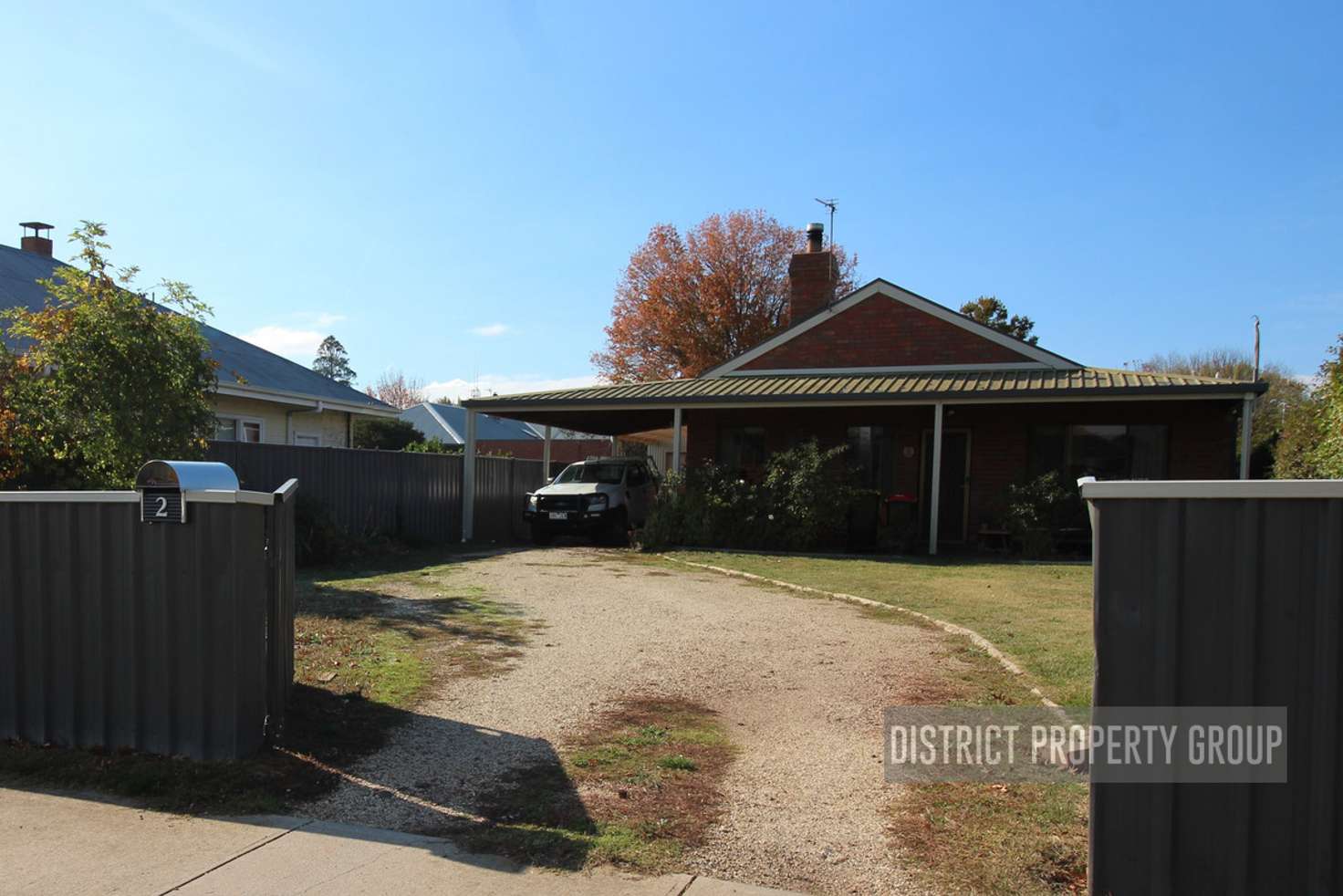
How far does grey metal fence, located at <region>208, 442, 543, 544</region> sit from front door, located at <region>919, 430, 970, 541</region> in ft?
31.8

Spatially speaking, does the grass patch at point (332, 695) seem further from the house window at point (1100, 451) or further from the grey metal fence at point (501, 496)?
the house window at point (1100, 451)

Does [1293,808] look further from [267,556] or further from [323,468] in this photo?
[323,468]

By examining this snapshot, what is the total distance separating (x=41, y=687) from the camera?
524 cm

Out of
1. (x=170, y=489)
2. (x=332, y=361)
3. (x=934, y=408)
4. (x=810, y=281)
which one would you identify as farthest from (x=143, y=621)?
(x=332, y=361)

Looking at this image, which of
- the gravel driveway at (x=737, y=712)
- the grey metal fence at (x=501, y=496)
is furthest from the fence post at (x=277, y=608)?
the grey metal fence at (x=501, y=496)

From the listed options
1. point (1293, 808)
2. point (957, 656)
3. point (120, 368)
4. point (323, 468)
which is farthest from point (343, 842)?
point (323, 468)

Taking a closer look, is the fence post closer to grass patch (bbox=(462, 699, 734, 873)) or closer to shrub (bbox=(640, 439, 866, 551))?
grass patch (bbox=(462, 699, 734, 873))

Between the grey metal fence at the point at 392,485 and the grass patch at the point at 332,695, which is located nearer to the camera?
the grass patch at the point at 332,695

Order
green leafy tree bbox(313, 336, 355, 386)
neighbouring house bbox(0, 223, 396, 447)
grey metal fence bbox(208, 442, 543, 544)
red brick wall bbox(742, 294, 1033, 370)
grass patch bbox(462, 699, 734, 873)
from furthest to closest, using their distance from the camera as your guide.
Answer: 1. green leafy tree bbox(313, 336, 355, 386)
2. red brick wall bbox(742, 294, 1033, 370)
3. neighbouring house bbox(0, 223, 396, 447)
4. grey metal fence bbox(208, 442, 543, 544)
5. grass patch bbox(462, 699, 734, 873)

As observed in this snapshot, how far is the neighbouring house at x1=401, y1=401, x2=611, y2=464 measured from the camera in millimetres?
47219

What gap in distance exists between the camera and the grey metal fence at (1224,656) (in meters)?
3.14

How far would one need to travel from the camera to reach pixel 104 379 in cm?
884

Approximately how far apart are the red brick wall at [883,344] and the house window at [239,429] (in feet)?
35.8

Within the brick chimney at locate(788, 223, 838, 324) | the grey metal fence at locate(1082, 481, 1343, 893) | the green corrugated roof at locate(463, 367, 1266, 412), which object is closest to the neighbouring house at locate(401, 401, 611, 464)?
the brick chimney at locate(788, 223, 838, 324)
